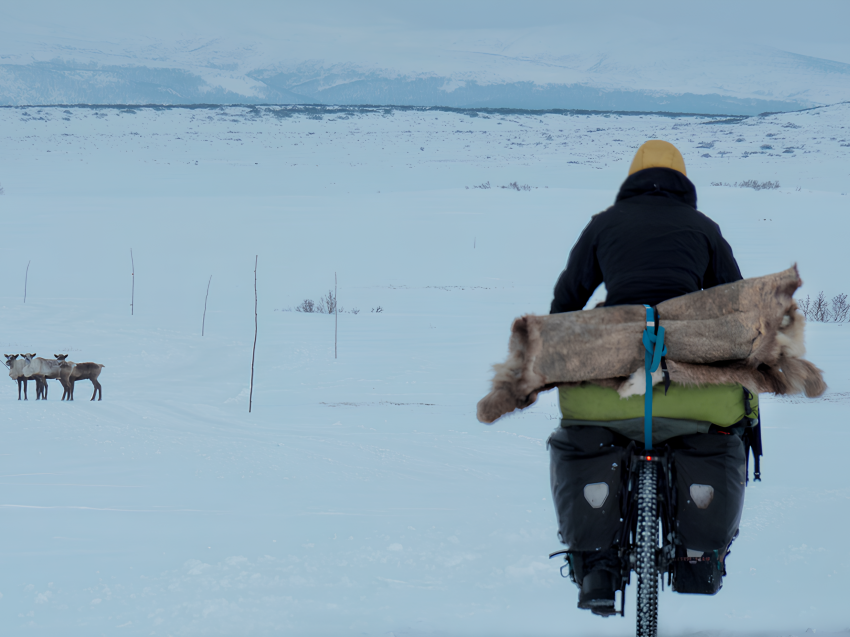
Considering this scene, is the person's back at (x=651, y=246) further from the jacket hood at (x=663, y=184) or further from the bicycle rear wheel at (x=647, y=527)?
the bicycle rear wheel at (x=647, y=527)

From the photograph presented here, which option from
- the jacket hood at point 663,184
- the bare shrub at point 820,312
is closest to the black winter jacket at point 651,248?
the jacket hood at point 663,184

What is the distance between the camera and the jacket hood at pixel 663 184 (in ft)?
8.79

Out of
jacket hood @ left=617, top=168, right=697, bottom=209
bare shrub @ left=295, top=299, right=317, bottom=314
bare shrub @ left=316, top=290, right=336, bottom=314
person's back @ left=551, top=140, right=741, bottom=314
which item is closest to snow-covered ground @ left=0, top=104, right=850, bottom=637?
bare shrub @ left=295, top=299, right=317, bottom=314

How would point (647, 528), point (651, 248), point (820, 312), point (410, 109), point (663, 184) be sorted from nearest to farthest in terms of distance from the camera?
1. point (647, 528)
2. point (651, 248)
3. point (663, 184)
4. point (820, 312)
5. point (410, 109)

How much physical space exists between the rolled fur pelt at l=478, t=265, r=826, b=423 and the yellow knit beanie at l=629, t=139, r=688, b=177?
1.68ft

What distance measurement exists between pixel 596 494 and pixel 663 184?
3.48 feet

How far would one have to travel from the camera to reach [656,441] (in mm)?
2402

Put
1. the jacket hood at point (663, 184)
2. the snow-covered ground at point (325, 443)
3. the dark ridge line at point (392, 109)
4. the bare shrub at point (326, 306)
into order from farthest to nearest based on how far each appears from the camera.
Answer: the dark ridge line at point (392, 109), the bare shrub at point (326, 306), the snow-covered ground at point (325, 443), the jacket hood at point (663, 184)

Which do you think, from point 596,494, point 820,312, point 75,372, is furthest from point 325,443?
point 820,312

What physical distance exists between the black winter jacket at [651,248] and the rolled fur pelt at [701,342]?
0.13 m

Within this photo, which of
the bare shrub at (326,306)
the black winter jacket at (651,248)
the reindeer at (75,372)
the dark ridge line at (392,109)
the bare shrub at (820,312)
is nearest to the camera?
the black winter jacket at (651,248)

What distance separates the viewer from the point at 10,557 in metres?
3.35

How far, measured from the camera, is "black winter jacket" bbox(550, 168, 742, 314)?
255cm

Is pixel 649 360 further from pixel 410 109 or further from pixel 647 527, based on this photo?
pixel 410 109
